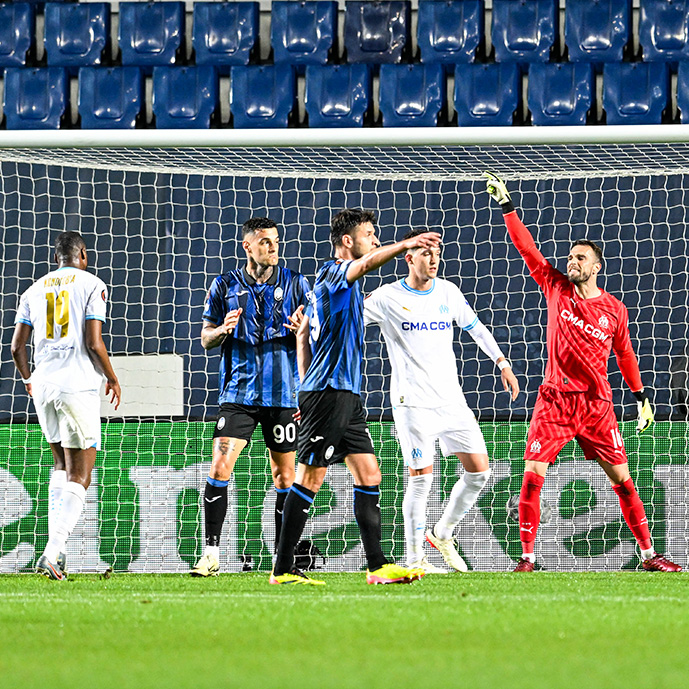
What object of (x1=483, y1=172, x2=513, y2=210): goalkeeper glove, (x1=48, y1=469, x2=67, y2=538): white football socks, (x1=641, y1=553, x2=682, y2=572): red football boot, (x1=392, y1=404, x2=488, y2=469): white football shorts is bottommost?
(x1=641, y1=553, x2=682, y2=572): red football boot

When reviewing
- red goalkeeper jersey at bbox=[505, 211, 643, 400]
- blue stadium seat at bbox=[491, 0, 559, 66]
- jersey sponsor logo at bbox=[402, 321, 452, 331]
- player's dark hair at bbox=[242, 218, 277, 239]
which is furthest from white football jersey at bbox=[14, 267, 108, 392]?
blue stadium seat at bbox=[491, 0, 559, 66]

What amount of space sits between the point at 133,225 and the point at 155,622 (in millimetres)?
7674

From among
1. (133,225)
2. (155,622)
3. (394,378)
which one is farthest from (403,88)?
(155,622)

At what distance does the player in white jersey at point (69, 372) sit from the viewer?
588cm

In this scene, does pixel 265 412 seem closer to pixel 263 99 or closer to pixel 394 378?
pixel 394 378

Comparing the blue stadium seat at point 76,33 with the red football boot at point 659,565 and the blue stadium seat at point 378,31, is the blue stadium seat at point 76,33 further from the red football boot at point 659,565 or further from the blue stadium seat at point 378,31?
the red football boot at point 659,565

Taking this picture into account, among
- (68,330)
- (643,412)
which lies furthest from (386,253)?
(643,412)

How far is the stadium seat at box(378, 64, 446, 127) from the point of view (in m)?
11.9

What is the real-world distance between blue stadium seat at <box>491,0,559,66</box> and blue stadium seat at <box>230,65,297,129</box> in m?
2.38

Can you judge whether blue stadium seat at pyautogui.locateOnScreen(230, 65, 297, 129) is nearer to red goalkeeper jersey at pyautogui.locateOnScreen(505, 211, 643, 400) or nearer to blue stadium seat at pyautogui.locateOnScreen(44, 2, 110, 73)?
blue stadium seat at pyautogui.locateOnScreen(44, 2, 110, 73)

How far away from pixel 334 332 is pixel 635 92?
24.7ft

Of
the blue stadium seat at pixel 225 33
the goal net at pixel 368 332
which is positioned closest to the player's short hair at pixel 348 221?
the goal net at pixel 368 332

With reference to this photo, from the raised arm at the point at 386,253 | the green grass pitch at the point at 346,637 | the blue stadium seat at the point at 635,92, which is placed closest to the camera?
the green grass pitch at the point at 346,637

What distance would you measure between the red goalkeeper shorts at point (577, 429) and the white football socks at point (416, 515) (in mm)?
715
